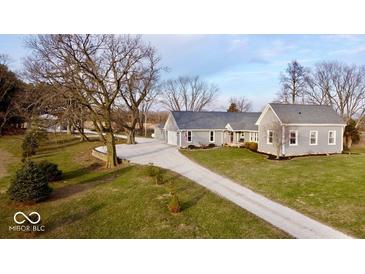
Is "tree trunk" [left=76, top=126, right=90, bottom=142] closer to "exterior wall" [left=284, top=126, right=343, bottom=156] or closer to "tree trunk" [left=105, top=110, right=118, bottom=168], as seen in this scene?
"tree trunk" [left=105, top=110, right=118, bottom=168]

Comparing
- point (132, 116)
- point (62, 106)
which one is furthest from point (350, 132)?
point (62, 106)

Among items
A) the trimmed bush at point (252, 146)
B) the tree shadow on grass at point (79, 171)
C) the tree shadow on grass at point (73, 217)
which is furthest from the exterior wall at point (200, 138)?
the tree shadow on grass at point (73, 217)

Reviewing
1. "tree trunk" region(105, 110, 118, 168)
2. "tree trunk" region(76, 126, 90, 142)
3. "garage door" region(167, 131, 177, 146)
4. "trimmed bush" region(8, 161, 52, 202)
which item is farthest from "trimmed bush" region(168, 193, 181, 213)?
"garage door" region(167, 131, 177, 146)

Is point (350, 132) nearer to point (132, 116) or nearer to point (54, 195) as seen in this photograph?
point (132, 116)

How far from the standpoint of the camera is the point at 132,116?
24891 millimetres

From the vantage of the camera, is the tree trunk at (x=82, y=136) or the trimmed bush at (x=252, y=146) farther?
the trimmed bush at (x=252, y=146)

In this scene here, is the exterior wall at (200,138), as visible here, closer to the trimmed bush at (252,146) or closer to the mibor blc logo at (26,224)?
the trimmed bush at (252,146)

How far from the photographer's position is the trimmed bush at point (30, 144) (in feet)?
32.8

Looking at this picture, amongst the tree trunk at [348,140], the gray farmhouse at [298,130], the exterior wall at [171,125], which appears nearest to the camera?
the gray farmhouse at [298,130]

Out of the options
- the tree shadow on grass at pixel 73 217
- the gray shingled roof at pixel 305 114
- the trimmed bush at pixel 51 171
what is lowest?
the tree shadow on grass at pixel 73 217

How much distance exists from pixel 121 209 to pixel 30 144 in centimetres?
485

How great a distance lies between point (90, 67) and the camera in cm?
1245

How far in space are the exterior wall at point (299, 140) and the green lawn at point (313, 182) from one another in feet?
6.25

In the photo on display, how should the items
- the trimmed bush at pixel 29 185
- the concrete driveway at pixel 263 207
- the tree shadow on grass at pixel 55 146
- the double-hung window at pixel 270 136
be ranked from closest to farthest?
1. the concrete driveway at pixel 263 207
2. the trimmed bush at pixel 29 185
3. the tree shadow on grass at pixel 55 146
4. the double-hung window at pixel 270 136
